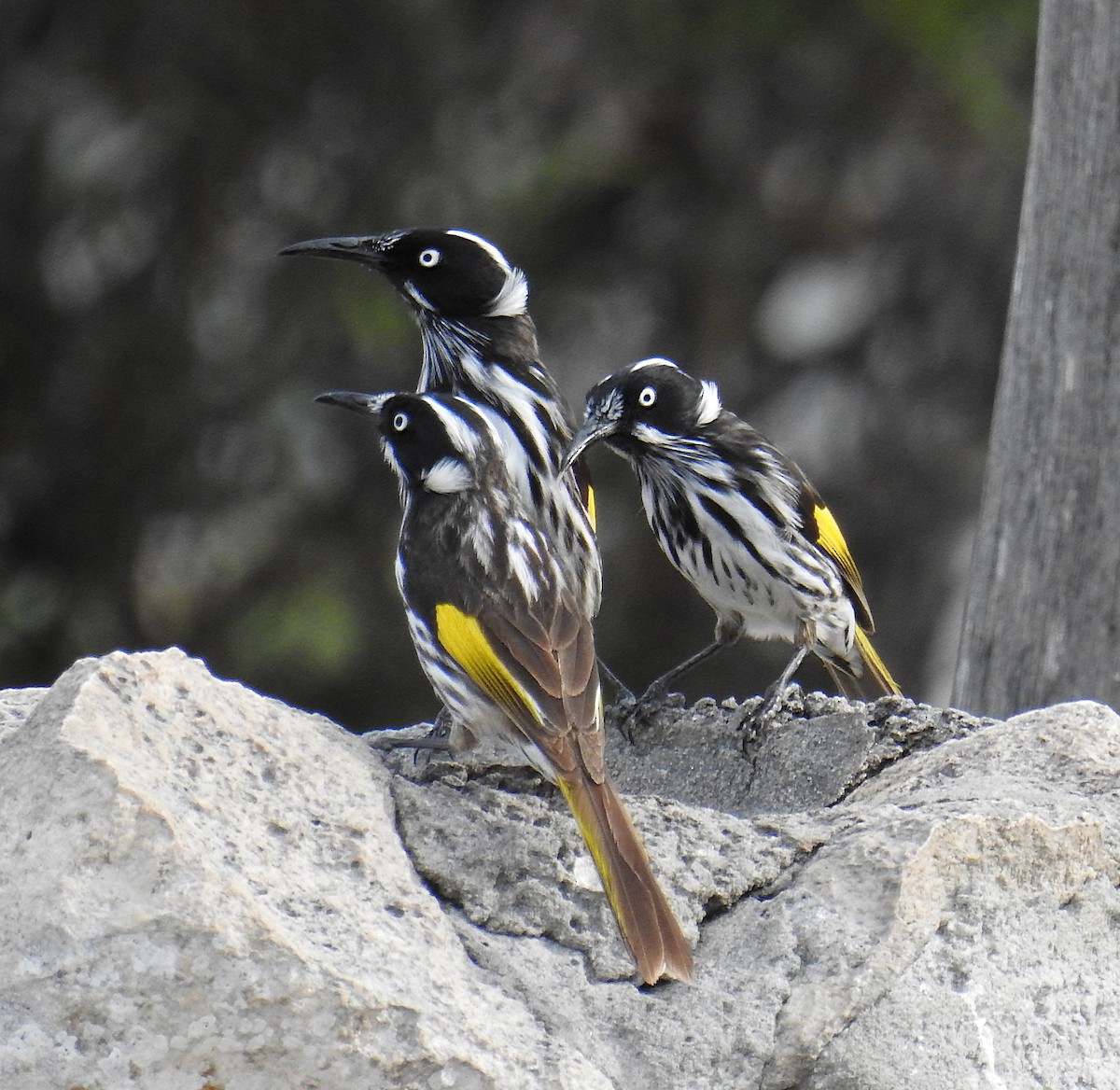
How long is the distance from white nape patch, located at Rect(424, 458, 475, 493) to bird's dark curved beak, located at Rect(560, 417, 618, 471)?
1.28 feet

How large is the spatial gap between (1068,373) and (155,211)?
19.7 feet

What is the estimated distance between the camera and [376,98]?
9305mm

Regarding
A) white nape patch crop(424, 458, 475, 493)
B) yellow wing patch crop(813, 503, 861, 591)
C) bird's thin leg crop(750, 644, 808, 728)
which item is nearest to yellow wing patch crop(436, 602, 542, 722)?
white nape patch crop(424, 458, 475, 493)

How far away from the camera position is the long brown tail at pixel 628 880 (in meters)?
3.18

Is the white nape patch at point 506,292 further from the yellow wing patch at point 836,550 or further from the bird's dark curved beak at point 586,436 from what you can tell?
the yellow wing patch at point 836,550

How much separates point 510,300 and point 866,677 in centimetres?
150

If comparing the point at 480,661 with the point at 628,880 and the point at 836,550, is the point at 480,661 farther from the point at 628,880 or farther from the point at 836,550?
the point at 836,550

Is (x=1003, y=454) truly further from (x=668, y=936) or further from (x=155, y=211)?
(x=155, y=211)

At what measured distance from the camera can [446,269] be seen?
5.30 meters

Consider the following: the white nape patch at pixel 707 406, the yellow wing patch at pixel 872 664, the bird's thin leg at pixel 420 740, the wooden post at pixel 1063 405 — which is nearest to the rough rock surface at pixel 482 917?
the bird's thin leg at pixel 420 740

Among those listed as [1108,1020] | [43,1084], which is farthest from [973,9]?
[43,1084]

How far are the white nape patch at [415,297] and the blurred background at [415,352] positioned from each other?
144 inches

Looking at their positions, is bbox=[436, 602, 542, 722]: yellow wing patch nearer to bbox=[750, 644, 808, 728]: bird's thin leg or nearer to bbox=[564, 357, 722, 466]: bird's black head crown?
bbox=[750, 644, 808, 728]: bird's thin leg

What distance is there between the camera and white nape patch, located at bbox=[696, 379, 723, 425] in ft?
16.0
